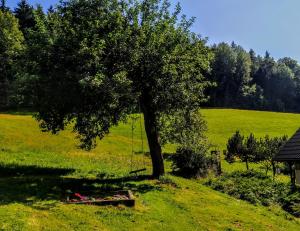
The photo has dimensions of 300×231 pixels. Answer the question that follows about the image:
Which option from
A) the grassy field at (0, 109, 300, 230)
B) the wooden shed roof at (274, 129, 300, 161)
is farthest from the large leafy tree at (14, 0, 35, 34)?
the wooden shed roof at (274, 129, 300, 161)

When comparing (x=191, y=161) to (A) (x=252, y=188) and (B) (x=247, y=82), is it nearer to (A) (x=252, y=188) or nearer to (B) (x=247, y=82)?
(A) (x=252, y=188)

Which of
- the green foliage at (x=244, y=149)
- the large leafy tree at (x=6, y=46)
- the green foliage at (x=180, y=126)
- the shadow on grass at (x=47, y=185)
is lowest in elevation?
the shadow on grass at (x=47, y=185)

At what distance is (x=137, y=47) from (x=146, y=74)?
1860mm

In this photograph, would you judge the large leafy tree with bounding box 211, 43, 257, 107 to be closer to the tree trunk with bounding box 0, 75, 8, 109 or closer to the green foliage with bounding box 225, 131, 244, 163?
the tree trunk with bounding box 0, 75, 8, 109

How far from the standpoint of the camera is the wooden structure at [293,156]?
36844 mm

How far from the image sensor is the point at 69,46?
25688 millimetres

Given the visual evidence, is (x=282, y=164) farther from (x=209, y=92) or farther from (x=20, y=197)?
(x=209, y=92)

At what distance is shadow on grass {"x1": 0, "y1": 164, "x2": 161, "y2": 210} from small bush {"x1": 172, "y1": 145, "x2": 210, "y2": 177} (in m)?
5.41

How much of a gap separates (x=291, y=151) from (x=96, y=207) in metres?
23.2

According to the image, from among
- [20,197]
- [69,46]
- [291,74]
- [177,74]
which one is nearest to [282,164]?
[177,74]

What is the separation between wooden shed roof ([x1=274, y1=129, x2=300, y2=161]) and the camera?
36.8 meters

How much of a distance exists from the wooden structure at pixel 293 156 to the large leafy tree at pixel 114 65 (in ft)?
37.8

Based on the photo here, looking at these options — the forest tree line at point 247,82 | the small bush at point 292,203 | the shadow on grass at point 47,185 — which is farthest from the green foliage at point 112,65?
the forest tree line at point 247,82

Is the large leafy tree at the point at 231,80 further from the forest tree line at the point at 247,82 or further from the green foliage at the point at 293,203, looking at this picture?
→ the green foliage at the point at 293,203
